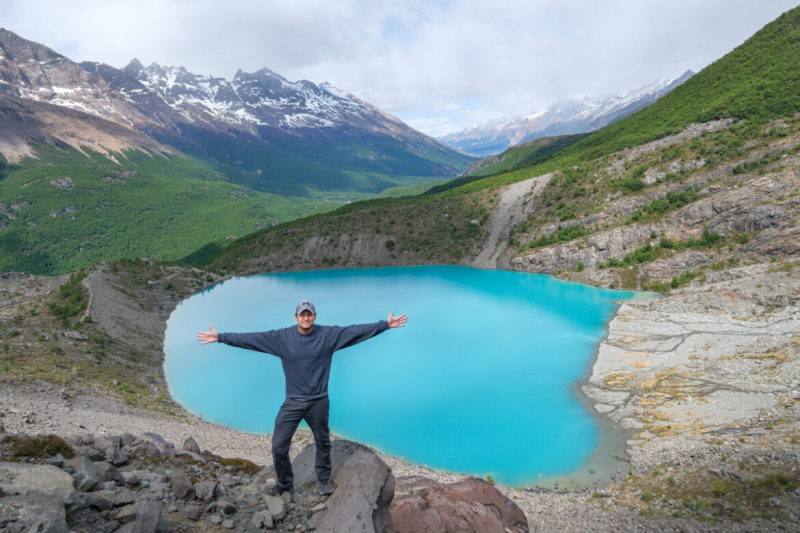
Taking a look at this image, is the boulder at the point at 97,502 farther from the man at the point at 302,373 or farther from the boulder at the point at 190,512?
the man at the point at 302,373

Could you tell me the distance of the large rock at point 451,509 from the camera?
8.18 m

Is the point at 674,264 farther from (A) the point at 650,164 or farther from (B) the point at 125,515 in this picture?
(B) the point at 125,515

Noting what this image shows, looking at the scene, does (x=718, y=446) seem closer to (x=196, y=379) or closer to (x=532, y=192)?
(x=196, y=379)

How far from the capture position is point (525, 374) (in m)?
28.9

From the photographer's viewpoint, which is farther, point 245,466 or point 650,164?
point 650,164

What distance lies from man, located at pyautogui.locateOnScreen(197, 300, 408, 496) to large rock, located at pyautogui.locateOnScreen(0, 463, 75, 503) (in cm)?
299

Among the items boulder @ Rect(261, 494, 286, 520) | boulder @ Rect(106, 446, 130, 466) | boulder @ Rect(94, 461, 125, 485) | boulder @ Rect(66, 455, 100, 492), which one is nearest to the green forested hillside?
boulder @ Rect(261, 494, 286, 520)

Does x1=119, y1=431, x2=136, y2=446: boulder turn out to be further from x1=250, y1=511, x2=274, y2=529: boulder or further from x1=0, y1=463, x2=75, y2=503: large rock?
x1=250, y1=511, x2=274, y2=529: boulder

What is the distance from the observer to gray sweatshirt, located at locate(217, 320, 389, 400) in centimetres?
737

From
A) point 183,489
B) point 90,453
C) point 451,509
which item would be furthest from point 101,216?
point 451,509

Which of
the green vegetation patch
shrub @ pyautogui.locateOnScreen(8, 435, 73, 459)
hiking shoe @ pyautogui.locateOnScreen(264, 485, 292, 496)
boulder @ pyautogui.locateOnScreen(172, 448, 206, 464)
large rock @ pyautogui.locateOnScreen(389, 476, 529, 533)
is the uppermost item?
the green vegetation patch

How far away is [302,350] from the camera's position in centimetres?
740

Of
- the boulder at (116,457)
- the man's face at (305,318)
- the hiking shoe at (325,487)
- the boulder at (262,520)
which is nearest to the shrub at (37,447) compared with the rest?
the boulder at (116,457)

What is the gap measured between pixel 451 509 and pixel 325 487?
315 centimetres
